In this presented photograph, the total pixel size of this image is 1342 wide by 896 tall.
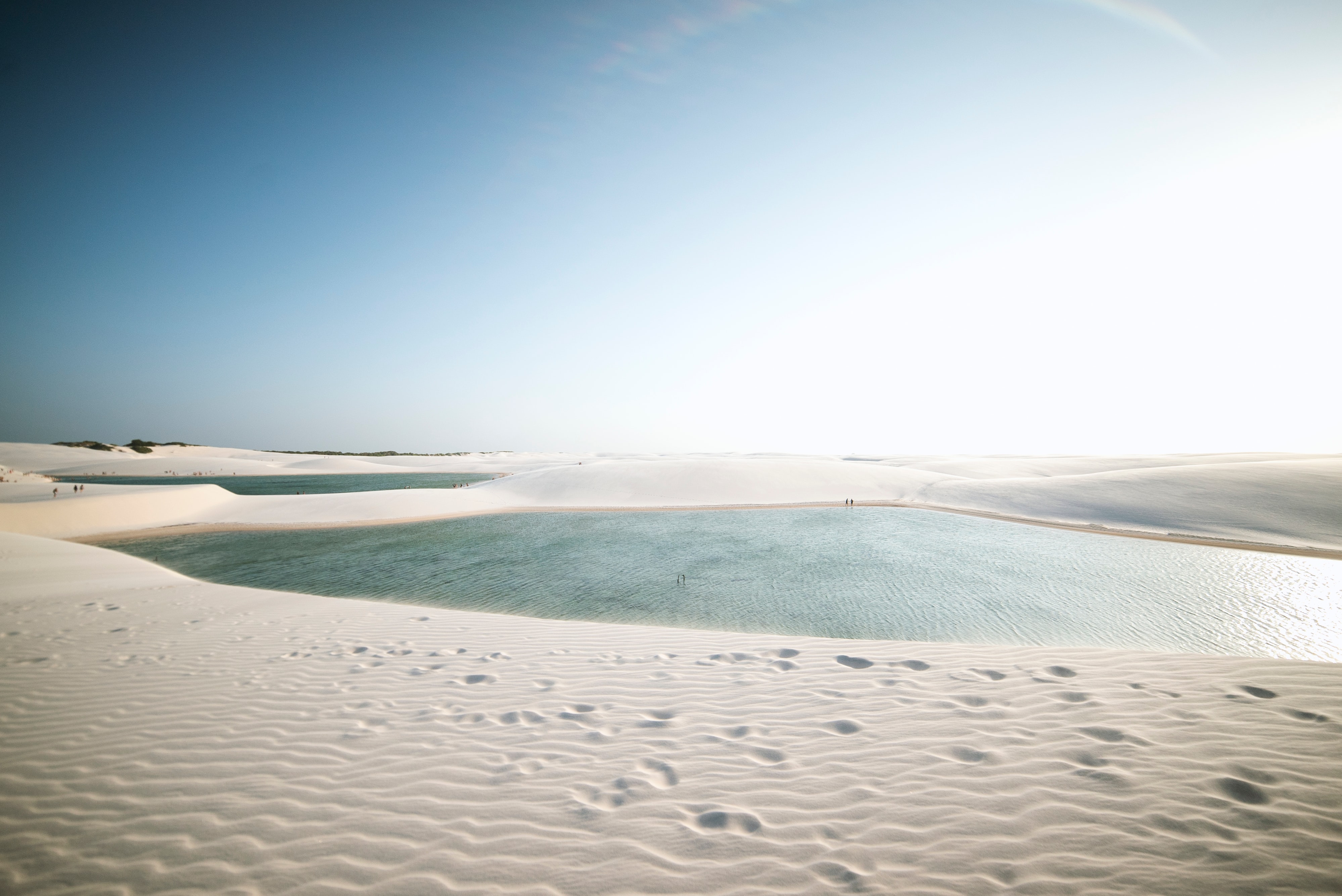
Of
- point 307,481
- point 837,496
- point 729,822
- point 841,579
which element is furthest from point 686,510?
point 307,481

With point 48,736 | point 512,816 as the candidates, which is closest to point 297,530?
point 48,736

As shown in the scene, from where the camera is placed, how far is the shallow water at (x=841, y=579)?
7.52 meters

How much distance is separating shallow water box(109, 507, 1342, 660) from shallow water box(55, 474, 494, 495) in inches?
773

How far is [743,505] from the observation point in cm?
2494

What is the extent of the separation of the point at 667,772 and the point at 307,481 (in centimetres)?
5121

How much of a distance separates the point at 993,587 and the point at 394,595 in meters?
12.2

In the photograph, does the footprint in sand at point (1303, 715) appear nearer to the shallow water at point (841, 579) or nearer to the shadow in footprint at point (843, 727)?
the shallow water at point (841, 579)

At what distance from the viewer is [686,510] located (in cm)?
2364

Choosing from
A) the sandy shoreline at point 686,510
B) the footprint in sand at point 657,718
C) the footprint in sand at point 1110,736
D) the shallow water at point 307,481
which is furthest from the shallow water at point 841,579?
the shallow water at point 307,481

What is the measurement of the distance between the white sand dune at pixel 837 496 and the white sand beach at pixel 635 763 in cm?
1646

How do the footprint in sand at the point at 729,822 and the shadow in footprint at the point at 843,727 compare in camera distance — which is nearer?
the footprint in sand at the point at 729,822

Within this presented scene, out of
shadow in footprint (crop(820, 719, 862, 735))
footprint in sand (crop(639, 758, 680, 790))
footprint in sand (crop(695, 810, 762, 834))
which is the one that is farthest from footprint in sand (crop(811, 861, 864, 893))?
shadow in footprint (crop(820, 719, 862, 735))

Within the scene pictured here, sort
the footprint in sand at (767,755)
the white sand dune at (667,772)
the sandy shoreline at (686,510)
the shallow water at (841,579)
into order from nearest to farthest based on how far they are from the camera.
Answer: the white sand dune at (667,772), the footprint in sand at (767,755), the shallow water at (841,579), the sandy shoreline at (686,510)

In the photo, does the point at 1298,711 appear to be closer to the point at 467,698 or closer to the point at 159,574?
the point at 467,698
